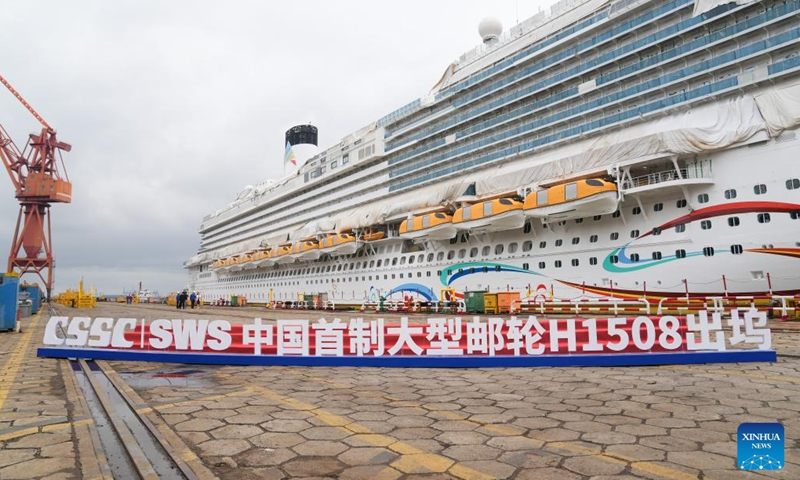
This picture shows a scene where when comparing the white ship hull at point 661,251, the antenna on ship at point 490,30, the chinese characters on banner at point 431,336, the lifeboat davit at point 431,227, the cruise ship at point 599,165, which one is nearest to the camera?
the chinese characters on banner at point 431,336

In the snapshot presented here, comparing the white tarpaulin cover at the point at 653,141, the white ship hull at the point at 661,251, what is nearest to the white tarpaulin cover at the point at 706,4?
the white tarpaulin cover at the point at 653,141

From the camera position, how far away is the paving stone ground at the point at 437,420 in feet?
8.19

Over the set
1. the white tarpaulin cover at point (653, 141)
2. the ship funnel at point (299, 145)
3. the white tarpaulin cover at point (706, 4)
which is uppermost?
the ship funnel at point (299, 145)

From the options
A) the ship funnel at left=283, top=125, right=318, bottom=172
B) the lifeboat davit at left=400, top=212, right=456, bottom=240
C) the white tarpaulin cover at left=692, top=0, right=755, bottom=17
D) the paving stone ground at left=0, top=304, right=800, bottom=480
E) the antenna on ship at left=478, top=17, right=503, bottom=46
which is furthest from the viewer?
the ship funnel at left=283, top=125, right=318, bottom=172

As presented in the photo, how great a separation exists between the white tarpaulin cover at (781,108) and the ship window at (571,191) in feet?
18.2

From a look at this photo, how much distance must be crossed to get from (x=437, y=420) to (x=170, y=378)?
374cm

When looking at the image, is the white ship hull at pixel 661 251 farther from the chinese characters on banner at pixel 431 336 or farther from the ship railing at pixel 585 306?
the chinese characters on banner at pixel 431 336

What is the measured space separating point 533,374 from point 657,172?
13.1 metres

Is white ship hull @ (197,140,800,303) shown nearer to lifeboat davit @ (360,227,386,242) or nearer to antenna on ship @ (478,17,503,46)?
lifeboat davit @ (360,227,386,242)

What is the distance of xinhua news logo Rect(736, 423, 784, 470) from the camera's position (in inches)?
70.3

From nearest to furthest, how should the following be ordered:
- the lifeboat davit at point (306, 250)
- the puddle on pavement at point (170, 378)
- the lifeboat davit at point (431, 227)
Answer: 1. the puddle on pavement at point (170, 378)
2. the lifeboat davit at point (431, 227)
3. the lifeboat davit at point (306, 250)

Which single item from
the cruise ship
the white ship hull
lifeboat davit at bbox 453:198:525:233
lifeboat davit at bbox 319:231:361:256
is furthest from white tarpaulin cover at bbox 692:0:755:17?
lifeboat davit at bbox 319:231:361:256

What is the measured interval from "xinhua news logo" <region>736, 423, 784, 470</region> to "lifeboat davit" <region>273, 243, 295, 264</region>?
34441 millimetres

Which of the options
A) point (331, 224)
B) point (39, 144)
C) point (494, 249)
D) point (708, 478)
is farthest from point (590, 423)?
point (39, 144)
